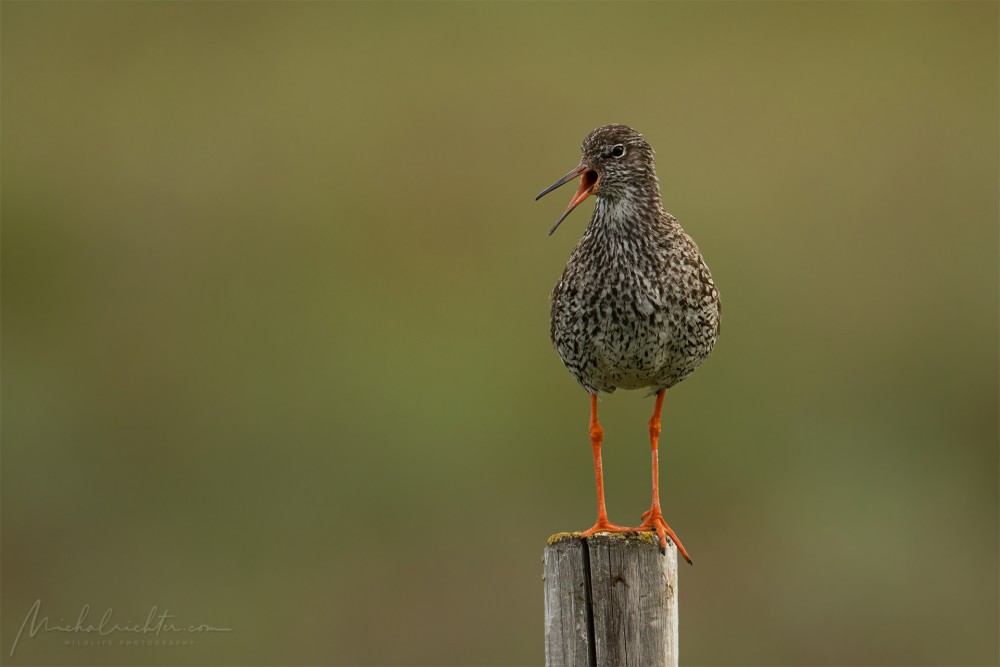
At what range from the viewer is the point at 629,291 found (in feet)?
29.6

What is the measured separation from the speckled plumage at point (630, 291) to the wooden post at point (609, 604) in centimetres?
165

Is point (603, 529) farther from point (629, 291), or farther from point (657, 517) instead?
point (629, 291)

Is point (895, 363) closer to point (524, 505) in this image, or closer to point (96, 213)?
point (524, 505)

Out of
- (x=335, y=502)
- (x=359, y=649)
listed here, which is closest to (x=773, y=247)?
(x=335, y=502)

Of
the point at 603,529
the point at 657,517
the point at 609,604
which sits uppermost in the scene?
the point at 657,517

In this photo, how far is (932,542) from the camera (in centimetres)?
1825

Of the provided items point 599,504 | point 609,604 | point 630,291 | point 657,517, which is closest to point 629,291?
point 630,291

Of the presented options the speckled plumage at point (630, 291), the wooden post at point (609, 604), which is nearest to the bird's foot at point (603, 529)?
the wooden post at point (609, 604)

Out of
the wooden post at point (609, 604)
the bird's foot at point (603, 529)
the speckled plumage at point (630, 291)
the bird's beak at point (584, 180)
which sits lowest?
the wooden post at point (609, 604)

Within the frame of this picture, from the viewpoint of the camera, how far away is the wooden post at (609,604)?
296 inches

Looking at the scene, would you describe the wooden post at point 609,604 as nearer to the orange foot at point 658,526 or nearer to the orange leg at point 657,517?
the orange leg at point 657,517

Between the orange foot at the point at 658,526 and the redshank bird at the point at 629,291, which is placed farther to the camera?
the redshank bird at the point at 629,291

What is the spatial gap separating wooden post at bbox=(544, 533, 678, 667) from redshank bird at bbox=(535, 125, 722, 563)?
1.10 metres

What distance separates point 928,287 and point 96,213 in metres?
13.1
